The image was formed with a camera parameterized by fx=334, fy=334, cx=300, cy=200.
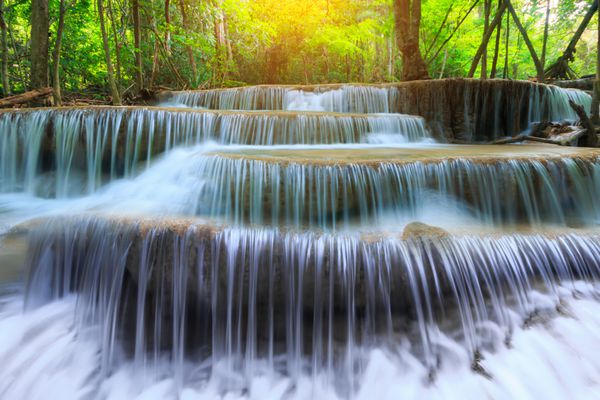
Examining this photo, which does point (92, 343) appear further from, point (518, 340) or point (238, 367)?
point (518, 340)

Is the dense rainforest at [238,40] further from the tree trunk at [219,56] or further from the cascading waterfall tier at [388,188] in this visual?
the cascading waterfall tier at [388,188]

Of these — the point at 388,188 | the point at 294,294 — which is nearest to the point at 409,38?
the point at 388,188

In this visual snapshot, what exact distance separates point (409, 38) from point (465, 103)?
301cm

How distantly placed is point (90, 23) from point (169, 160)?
1056cm

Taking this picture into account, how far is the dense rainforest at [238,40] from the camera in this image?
8578mm

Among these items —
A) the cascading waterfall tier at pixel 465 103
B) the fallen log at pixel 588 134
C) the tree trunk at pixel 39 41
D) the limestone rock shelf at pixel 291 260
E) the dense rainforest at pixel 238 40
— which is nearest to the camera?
the limestone rock shelf at pixel 291 260

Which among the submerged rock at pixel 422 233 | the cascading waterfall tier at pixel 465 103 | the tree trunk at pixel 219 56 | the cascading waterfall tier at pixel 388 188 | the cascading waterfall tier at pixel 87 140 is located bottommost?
the submerged rock at pixel 422 233

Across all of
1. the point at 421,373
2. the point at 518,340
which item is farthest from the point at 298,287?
the point at 518,340

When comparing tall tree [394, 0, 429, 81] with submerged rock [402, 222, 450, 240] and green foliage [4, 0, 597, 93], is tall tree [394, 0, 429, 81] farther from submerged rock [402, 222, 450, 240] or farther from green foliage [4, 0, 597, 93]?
submerged rock [402, 222, 450, 240]

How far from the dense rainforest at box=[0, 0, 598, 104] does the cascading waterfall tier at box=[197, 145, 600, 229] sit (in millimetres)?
5517

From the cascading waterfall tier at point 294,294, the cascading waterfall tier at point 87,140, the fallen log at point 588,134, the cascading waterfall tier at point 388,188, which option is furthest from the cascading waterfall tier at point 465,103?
the cascading waterfall tier at point 294,294

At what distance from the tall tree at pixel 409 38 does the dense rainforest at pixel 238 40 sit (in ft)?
0.08

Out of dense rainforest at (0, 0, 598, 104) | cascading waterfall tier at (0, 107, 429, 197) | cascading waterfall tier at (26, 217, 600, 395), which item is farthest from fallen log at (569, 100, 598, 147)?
cascading waterfall tier at (0, 107, 429, 197)

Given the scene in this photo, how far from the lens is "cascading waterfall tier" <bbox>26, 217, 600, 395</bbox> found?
8.41ft
